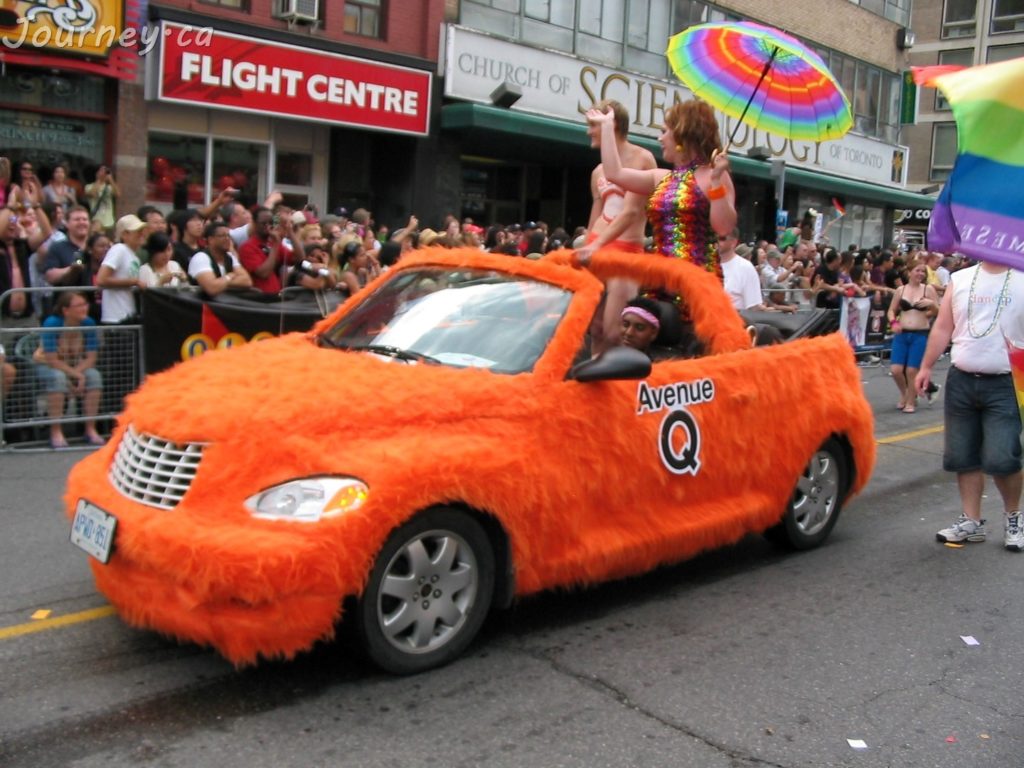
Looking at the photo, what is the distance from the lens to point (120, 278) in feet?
29.5

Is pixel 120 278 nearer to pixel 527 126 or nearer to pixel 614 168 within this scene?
pixel 614 168

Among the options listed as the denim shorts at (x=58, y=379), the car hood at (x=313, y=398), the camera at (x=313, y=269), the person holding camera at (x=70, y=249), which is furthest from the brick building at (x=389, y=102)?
the car hood at (x=313, y=398)

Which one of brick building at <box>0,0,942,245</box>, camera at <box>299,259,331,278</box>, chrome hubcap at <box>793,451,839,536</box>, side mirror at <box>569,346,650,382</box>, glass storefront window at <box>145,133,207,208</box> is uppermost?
brick building at <box>0,0,942,245</box>

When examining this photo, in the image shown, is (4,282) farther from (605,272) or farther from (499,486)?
(499,486)

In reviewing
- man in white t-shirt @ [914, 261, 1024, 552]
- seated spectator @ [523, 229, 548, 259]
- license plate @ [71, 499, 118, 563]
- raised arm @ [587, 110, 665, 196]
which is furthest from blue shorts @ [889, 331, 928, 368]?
license plate @ [71, 499, 118, 563]

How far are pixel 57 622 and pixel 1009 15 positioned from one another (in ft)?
187

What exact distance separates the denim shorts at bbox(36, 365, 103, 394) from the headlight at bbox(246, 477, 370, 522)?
5.27 m

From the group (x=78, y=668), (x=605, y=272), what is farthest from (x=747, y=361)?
(x=78, y=668)

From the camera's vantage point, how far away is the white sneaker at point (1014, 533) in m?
6.71

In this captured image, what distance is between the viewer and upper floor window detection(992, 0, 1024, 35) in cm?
5178

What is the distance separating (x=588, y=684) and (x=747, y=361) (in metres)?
2.17

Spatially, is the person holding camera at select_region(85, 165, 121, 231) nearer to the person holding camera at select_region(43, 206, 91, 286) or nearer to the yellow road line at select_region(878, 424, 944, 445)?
the person holding camera at select_region(43, 206, 91, 286)

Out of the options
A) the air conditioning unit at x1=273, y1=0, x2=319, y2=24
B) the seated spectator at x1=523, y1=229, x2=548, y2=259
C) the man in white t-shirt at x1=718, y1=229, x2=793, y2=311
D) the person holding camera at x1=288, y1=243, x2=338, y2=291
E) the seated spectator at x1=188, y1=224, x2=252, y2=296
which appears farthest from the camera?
the air conditioning unit at x1=273, y1=0, x2=319, y2=24

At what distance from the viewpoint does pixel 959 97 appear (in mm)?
2791
